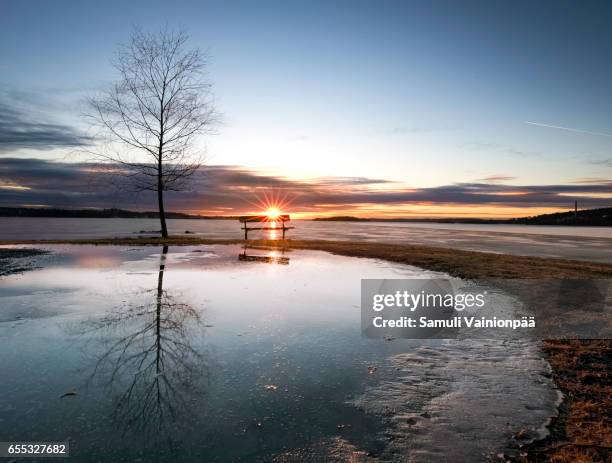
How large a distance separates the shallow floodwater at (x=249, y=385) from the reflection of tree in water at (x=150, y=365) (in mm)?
22

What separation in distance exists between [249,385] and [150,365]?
5.21 feet

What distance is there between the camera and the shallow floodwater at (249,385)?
3576mm

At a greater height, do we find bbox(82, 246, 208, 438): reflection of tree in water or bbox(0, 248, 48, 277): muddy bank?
bbox(82, 246, 208, 438): reflection of tree in water

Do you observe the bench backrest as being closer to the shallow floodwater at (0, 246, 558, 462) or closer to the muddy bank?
the muddy bank

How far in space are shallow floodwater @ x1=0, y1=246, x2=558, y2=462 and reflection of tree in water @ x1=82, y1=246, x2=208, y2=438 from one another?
0.02 m

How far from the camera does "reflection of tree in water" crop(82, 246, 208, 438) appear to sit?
4.05m

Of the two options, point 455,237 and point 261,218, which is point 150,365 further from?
point 455,237

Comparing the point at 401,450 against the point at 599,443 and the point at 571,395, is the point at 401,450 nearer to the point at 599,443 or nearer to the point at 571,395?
the point at 599,443

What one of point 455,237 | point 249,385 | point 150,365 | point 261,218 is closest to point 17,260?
point 150,365

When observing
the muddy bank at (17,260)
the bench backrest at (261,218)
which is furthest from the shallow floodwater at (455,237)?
the muddy bank at (17,260)

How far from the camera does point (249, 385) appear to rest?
4.75 metres

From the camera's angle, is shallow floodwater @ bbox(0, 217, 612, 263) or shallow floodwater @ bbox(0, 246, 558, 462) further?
shallow floodwater @ bbox(0, 217, 612, 263)

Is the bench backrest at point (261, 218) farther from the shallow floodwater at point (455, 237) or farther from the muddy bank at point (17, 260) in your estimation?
the muddy bank at point (17, 260)

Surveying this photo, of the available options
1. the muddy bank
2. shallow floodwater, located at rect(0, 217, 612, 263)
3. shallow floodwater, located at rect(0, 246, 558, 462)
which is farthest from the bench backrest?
shallow floodwater, located at rect(0, 246, 558, 462)
